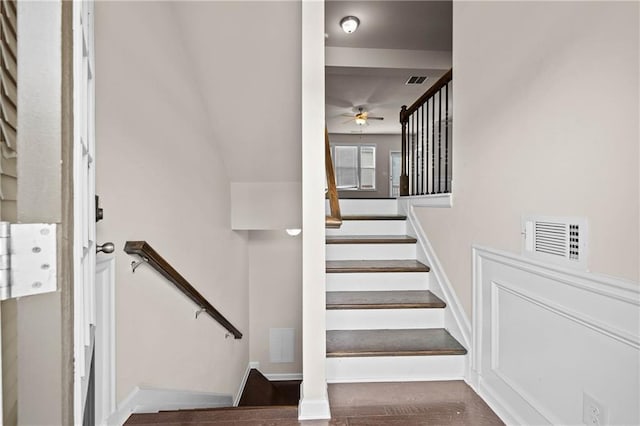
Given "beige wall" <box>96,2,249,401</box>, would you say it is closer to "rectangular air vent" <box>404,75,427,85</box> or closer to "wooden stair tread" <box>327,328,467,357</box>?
"wooden stair tread" <box>327,328,467,357</box>

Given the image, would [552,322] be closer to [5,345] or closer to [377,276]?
[377,276]

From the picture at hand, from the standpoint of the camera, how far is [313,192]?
5.52 feet

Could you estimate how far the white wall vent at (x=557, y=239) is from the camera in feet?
4.12

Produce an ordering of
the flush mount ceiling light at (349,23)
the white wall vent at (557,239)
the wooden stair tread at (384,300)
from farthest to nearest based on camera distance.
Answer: the flush mount ceiling light at (349,23) → the wooden stair tread at (384,300) → the white wall vent at (557,239)

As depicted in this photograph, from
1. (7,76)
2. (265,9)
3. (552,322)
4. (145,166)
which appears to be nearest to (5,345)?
(7,76)

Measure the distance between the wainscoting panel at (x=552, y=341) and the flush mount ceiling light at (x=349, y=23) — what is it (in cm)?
274

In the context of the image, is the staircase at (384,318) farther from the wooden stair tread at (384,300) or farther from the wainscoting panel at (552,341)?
the wainscoting panel at (552,341)

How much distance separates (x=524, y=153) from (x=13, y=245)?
68.0 inches

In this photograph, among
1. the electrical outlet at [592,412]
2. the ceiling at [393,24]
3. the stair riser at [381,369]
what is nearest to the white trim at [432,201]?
the stair riser at [381,369]

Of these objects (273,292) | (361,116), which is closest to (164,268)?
(273,292)

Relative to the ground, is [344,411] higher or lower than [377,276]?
lower

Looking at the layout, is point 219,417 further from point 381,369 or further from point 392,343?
point 392,343

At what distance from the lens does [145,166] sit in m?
1.67

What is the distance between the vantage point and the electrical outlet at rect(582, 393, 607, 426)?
1.17 metres
